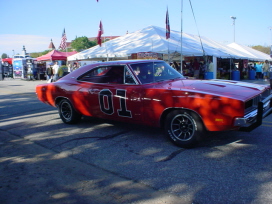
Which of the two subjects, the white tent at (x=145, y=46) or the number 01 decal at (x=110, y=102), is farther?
the white tent at (x=145, y=46)

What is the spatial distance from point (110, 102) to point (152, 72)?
1.03 meters

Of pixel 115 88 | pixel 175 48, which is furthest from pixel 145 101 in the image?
pixel 175 48

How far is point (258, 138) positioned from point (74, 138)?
3.56 meters

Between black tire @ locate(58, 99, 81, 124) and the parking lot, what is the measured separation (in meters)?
0.42

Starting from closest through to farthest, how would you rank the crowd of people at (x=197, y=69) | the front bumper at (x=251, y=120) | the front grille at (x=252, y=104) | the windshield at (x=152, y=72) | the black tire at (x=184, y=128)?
the front bumper at (x=251, y=120)
the front grille at (x=252, y=104)
the black tire at (x=184, y=128)
the windshield at (x=152, y=72)
the crowd of people at (x=197, y=69)

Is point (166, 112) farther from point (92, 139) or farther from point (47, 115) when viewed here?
point (47, 115)

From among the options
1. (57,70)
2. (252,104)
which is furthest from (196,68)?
(252,104)

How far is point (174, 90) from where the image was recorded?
4312 millimetres

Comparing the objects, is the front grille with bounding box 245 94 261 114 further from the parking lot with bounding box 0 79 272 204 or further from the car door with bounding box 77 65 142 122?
the car door with bounding box 77 65 142 122

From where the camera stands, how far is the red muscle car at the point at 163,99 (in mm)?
3951

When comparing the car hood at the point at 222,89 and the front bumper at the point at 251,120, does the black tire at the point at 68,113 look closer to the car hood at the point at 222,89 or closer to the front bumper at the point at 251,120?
the car hood at the point at 222,89

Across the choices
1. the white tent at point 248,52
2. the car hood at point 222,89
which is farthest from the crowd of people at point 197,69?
the car hood at point 222,89

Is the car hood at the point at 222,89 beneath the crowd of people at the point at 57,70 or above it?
beneath

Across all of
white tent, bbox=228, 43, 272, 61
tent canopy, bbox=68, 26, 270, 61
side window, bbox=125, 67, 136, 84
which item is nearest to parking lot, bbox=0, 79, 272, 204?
side window, bbox=125, 67, 136, 84
